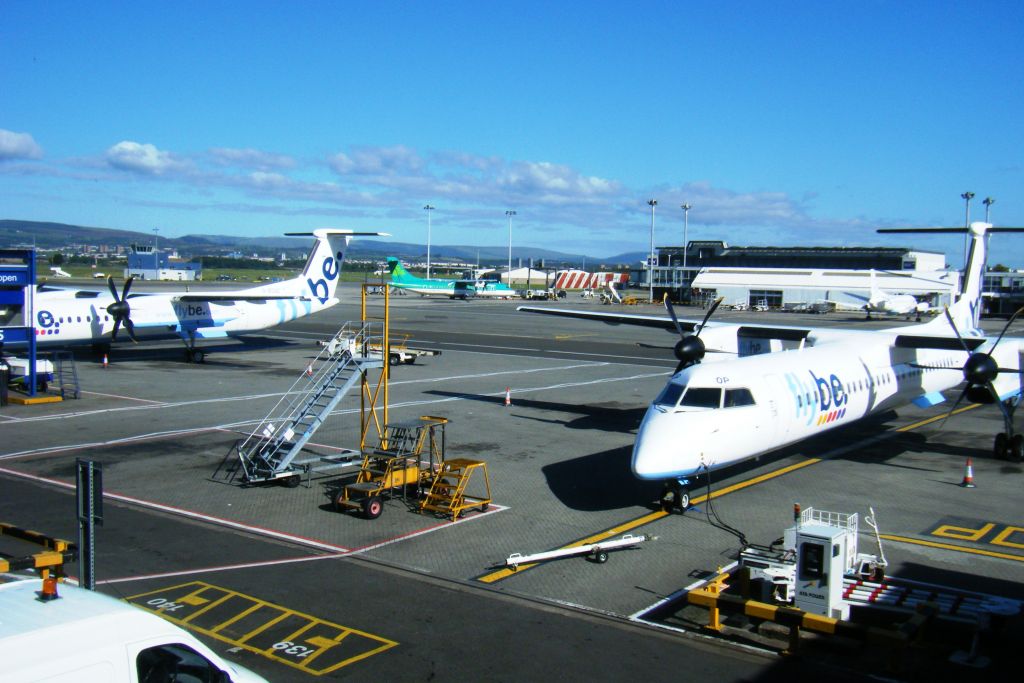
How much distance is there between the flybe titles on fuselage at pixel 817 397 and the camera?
2078 centimetres

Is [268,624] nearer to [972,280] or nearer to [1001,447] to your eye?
[1001,447]

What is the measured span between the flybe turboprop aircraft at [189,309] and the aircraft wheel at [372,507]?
28314 mm

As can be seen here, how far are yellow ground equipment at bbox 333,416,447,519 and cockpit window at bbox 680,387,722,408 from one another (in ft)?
18.0

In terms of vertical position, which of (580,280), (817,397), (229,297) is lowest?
(817,397)

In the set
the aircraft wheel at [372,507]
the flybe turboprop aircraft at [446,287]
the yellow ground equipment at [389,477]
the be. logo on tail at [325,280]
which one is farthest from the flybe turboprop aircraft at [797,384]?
the flybe turboprop aircraft at [446,287]

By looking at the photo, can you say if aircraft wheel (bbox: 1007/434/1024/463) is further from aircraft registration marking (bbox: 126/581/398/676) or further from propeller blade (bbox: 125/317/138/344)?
propeller blade (bbox: 125/317/138/344)

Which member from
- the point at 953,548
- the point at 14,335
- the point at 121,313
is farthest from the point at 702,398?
the point at 121,313

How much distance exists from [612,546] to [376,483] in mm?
5503

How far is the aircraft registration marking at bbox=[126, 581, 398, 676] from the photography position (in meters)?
11.3

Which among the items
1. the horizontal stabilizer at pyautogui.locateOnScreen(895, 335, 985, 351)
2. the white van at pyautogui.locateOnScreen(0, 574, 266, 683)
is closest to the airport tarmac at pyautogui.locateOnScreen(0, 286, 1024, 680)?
the horizontal stabilizer at pyautogui.locateOnScreen(895, 335, 985, 351)

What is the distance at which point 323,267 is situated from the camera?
49.7 meters

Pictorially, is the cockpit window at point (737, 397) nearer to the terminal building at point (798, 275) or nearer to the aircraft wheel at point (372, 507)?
the aircraft wheel at point (372, 507)

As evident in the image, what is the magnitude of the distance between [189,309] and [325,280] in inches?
319

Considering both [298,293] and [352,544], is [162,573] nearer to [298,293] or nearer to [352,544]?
[352,544]
